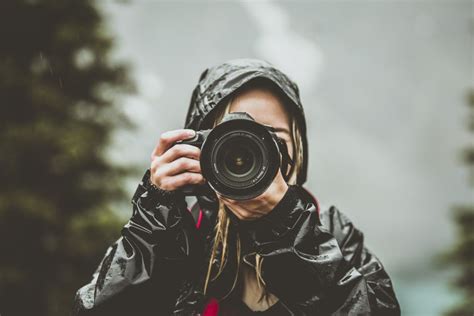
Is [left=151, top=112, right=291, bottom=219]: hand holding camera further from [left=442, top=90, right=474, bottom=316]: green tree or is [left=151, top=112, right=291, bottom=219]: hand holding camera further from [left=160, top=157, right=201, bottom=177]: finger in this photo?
[left=442, top=90, right=474, bottom=316]: green tree

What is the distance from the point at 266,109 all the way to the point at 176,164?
16.6 inches

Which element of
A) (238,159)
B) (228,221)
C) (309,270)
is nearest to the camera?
(309,270)

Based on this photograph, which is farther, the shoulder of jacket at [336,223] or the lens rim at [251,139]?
the shoulder of jacket at [336,223]

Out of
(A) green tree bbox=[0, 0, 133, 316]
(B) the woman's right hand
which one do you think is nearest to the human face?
(B) the woman's right hand

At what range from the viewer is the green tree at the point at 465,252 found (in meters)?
6.88

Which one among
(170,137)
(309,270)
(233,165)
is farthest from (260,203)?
(170,137)

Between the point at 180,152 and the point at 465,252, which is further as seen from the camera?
the point at 465,252

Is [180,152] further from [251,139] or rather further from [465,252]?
[465,252]

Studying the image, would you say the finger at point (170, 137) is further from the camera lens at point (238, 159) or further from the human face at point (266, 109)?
the human face at point (266, 109)

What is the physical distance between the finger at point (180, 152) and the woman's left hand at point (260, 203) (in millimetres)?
177

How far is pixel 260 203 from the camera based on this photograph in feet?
4.62

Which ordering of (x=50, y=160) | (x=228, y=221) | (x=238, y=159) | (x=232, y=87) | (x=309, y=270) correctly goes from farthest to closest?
1. (x=50, y=160)
2. (x=232, y=87)
3. (x=228, y=221)
4. (x=238, y=159)
5. (x=309, y=270)

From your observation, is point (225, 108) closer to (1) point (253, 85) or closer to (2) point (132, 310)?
(1) point (253, 85)

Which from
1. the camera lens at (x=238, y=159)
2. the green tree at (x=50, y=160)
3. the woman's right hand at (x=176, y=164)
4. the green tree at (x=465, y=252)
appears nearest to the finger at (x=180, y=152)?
the woman's right hand at (x=176, y=164)
